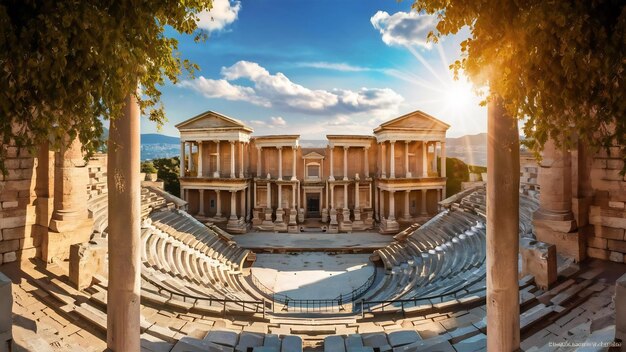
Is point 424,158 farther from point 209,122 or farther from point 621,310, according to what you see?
point 621,310

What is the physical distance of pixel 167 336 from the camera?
7113mm

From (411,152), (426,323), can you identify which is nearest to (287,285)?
(426,323)

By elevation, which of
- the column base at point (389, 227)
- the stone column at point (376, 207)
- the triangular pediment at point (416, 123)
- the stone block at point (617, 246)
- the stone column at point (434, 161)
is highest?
the triangular pediment at point (416, 123)

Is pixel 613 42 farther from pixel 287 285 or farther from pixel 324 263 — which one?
pixel 324 263

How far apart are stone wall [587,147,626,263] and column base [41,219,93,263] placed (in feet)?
45.9

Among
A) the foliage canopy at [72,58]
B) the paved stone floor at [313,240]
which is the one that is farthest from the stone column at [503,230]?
the paved stone floor at [313,240]

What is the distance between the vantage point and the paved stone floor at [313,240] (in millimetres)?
23469

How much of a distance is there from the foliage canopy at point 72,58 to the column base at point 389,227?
1040 inches

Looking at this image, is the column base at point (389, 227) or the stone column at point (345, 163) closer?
the column base at point (389, 227)

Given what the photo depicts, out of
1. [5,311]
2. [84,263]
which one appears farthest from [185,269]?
[5,311]

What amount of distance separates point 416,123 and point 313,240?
14.9m

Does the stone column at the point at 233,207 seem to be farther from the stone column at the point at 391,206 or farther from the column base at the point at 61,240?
the column base at the point at 61,240

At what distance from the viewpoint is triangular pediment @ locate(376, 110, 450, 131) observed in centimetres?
3055

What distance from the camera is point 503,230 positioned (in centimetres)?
502
